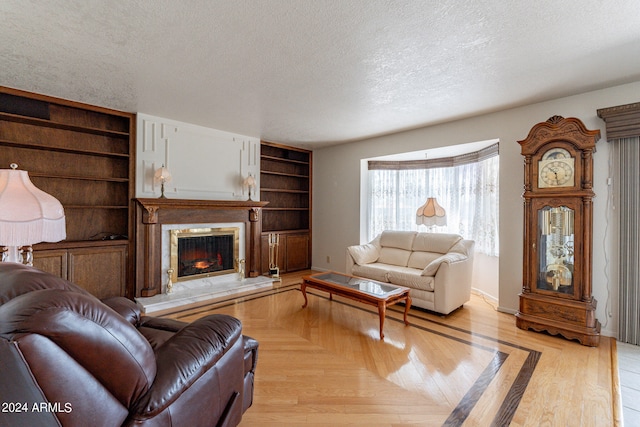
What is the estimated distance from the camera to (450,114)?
148 inches

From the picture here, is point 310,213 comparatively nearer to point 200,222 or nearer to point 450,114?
point 200,222

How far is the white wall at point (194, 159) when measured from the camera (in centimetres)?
401

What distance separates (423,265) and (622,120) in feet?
8.28

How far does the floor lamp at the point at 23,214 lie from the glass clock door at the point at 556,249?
4.14 m

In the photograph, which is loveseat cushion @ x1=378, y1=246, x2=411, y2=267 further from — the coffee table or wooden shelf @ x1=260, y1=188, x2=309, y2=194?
wooden shelf @ x1=260, y1=188, x2=309, y2=194

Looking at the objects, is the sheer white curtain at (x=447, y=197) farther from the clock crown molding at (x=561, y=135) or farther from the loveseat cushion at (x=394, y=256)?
the clock crown molding at (x=561, y=135)

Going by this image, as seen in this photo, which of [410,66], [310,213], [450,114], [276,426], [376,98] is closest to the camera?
[276,426]

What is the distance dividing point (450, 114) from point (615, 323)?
9.15 feet

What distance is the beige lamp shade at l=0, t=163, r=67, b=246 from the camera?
1.67 metres

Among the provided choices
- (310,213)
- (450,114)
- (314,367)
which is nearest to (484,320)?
(314,367)

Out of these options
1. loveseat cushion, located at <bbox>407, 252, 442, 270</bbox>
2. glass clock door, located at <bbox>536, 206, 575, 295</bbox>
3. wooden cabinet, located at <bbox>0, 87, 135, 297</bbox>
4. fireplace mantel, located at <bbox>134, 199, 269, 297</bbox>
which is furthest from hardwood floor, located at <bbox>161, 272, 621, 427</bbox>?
wooden cabinet, located at <bbox>0, 87, 135, 297</bbox>

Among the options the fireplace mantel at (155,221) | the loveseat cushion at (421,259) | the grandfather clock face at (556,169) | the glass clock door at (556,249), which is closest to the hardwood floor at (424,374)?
the glass clock door at (556,249)

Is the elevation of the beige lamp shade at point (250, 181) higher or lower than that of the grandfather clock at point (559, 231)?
higher

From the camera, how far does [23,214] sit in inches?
67.4
